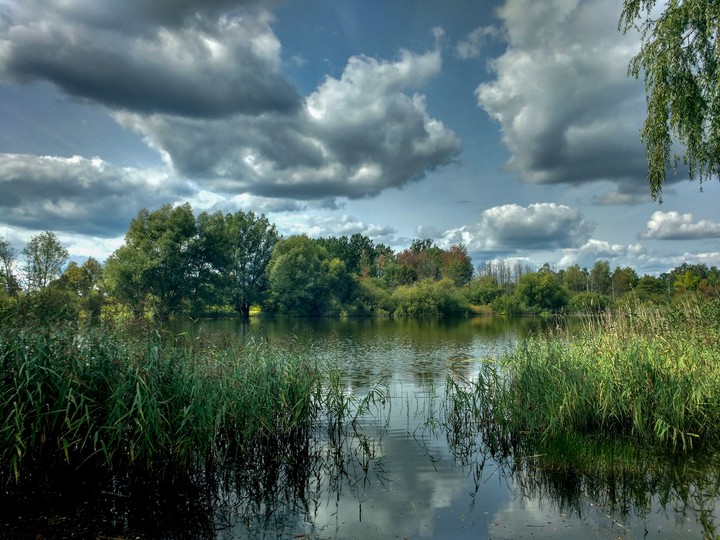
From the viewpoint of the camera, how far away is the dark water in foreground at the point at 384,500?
18.6 ft

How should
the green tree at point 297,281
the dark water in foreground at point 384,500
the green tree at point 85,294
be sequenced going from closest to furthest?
the dark water in foreground at point 384,500 < the green tree at point 85,294 < the green tree at point 297,281

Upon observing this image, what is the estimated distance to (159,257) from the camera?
49969mm

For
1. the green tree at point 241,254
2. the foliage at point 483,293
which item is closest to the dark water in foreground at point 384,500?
the green tree at point 241,254

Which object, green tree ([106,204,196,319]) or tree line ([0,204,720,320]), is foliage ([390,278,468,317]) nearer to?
tree line ([0,204,720,320])

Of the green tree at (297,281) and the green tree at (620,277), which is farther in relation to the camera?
the green tree at (620,277)

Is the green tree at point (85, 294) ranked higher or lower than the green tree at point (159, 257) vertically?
lower

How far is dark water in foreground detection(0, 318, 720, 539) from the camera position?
5.67 m

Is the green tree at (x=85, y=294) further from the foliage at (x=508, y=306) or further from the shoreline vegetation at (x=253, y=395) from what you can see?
the foliage at (x=508, y=306)

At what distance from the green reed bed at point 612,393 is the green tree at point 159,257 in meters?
44.1

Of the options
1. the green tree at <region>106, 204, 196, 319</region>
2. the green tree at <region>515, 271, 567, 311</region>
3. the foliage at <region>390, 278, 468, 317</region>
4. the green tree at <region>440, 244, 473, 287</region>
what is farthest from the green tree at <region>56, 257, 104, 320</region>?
the green tree at <region>440, 244, 473, 287</region>

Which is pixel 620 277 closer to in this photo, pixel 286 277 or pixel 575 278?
pixel 575 278

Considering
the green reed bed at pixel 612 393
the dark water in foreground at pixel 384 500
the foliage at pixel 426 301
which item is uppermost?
the foliage at pixel 426 301

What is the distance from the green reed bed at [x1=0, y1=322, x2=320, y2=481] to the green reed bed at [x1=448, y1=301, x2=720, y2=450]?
445 centimetres

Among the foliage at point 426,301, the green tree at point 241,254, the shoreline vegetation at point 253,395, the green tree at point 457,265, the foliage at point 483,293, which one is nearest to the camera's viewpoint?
the shoreline vegetation at point 253,395
